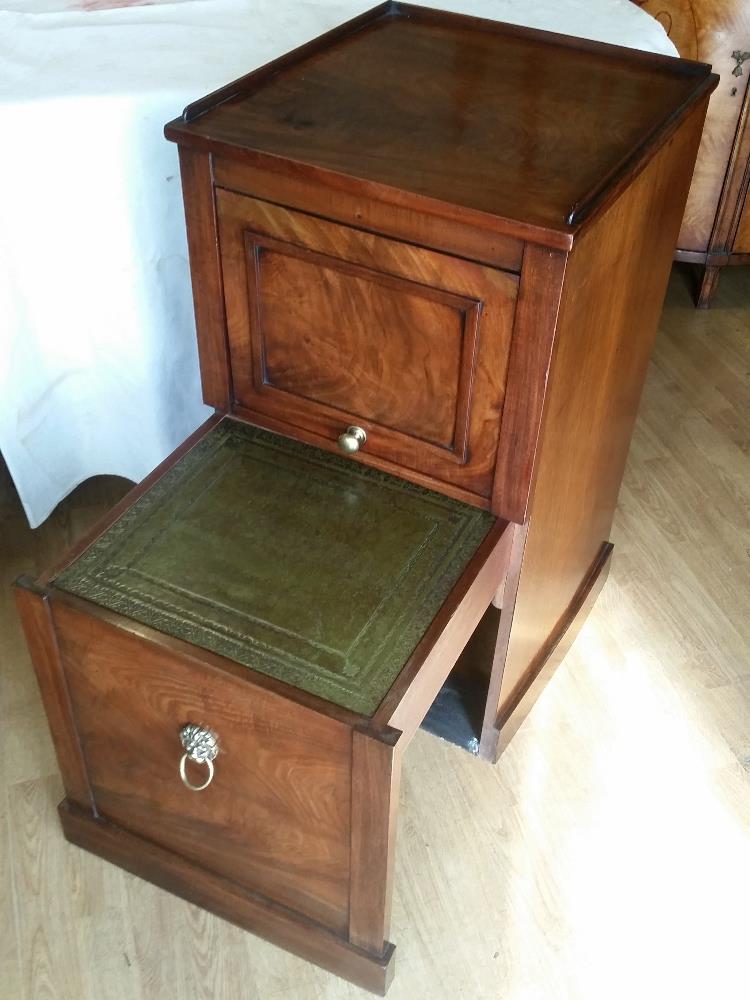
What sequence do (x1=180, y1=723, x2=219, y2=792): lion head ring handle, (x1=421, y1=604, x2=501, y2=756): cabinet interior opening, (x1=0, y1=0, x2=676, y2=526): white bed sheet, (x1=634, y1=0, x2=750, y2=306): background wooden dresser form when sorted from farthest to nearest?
1. (x1=634, y1=0, x2=750, y2=306): background wooden dresser
2. (x1=421, y1=604, x2=501, y2=756): cabinet interior opening
3. (x1=0, y1=0, x2=676, y2=526): white bed sheet
4. (x1=180, y1=723, x2=219, y2=792): lion head ring handle

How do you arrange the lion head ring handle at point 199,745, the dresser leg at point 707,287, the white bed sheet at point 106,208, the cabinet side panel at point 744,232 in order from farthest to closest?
the dresser leg at point 707,287
the cabinet side panel at point 744,232
the white bed sheet at point 106,208
the lion head ring handle at point 199,745

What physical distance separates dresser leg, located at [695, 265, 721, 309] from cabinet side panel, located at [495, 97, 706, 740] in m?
0.92

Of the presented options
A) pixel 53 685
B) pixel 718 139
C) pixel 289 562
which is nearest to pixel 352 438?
pixel 289 562

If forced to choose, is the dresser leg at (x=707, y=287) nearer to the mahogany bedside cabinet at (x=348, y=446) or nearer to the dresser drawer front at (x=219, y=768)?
the mahogany bedside cabinet at (x=348, y=446)

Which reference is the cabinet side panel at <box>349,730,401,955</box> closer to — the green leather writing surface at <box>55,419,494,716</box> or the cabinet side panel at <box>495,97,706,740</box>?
the green leather writing surface at <box>55,419,494,716</box>

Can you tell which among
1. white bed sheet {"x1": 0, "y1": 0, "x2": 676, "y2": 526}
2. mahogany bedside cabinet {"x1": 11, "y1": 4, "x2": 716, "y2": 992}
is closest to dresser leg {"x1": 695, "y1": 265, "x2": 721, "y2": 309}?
white bed sheet {"x1": 0, "y1": 0, "x2": 676, "y2": 526}

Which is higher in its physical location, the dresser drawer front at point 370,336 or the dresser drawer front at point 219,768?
the dresser drawer front at point 370,336

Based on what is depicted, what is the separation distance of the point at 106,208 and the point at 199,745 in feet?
2.04

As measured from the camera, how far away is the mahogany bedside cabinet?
2.77 ft

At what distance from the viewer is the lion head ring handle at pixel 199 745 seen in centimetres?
91

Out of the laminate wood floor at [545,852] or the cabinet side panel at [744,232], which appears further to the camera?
the cabinet side panel at [744,232]

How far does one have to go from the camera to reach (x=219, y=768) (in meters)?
0.94

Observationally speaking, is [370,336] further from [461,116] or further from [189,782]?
[189,782]

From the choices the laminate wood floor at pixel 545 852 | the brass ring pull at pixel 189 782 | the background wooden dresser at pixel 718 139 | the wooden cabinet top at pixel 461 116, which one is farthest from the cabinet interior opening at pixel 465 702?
the background wooden dresser at pixel 718 139
